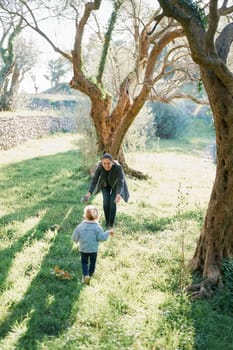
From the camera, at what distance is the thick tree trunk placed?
222 inches

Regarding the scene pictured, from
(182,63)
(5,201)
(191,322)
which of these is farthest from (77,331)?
(182,63)

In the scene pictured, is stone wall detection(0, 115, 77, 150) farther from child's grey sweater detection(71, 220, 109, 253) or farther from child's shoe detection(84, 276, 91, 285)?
child's shoe detection(84, 276, 91, 285)

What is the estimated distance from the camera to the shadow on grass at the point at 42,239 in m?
4.72

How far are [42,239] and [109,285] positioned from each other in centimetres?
234

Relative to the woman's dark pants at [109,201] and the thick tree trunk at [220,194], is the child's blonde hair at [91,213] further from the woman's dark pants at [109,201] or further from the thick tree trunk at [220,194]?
the woman's dark pants at [109,201]

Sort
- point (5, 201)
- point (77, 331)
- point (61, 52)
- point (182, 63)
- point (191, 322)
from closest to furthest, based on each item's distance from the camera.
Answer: point (77, 331), point (191, 322), point (5, 201), point (61, 52), point (182, 63)

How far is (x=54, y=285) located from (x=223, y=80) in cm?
382

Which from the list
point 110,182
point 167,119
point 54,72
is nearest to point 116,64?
point 110,182

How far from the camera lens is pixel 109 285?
5.71 metres

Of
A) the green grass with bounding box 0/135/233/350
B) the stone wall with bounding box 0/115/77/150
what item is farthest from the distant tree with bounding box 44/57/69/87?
the green grass with bounding box 0/135/233/350

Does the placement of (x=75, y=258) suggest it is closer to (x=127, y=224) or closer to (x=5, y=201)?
(x=127, y=224)

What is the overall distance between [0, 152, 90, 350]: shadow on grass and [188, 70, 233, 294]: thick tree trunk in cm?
204

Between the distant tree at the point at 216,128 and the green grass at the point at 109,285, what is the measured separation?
0.25m

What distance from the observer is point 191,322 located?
478 centimetres
